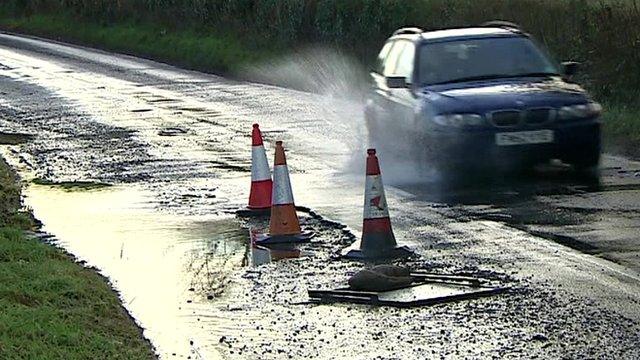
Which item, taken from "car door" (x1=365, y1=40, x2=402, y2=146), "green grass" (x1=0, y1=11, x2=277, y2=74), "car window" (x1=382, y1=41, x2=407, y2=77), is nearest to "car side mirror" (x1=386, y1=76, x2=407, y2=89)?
"car door" (x1=365, y1=40, x2=402, y2=146)

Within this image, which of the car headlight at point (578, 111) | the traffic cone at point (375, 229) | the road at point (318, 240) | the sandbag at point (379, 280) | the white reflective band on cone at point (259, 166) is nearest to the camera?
the road at point (318, 240)

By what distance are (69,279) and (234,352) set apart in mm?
2046

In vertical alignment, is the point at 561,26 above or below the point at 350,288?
above

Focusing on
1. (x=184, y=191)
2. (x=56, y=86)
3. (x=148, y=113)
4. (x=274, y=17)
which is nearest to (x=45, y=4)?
(x=274, y=17)

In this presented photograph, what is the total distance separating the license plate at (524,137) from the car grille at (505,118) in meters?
0.10

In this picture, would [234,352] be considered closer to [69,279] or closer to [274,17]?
[69,279]

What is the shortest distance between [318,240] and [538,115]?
3.59m

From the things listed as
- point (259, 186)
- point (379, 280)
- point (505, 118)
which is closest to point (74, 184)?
point (259, 186)

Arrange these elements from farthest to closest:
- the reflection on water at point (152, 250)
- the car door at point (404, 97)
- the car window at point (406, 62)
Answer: the car window at point (406, 62) < the car door at point (404, 97) < the reflection on water at point (152, 250)

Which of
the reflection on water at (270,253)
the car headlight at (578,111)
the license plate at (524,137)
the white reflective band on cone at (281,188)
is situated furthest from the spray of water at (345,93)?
the reflection on water at (270,253)

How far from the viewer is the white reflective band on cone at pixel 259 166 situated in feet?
42.0

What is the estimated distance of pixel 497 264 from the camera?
31.9 ft

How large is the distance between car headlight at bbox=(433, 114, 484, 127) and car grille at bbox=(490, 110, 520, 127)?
0.41ft

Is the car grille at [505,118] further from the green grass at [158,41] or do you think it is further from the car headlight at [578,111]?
Result: the green grass at [158,41]
